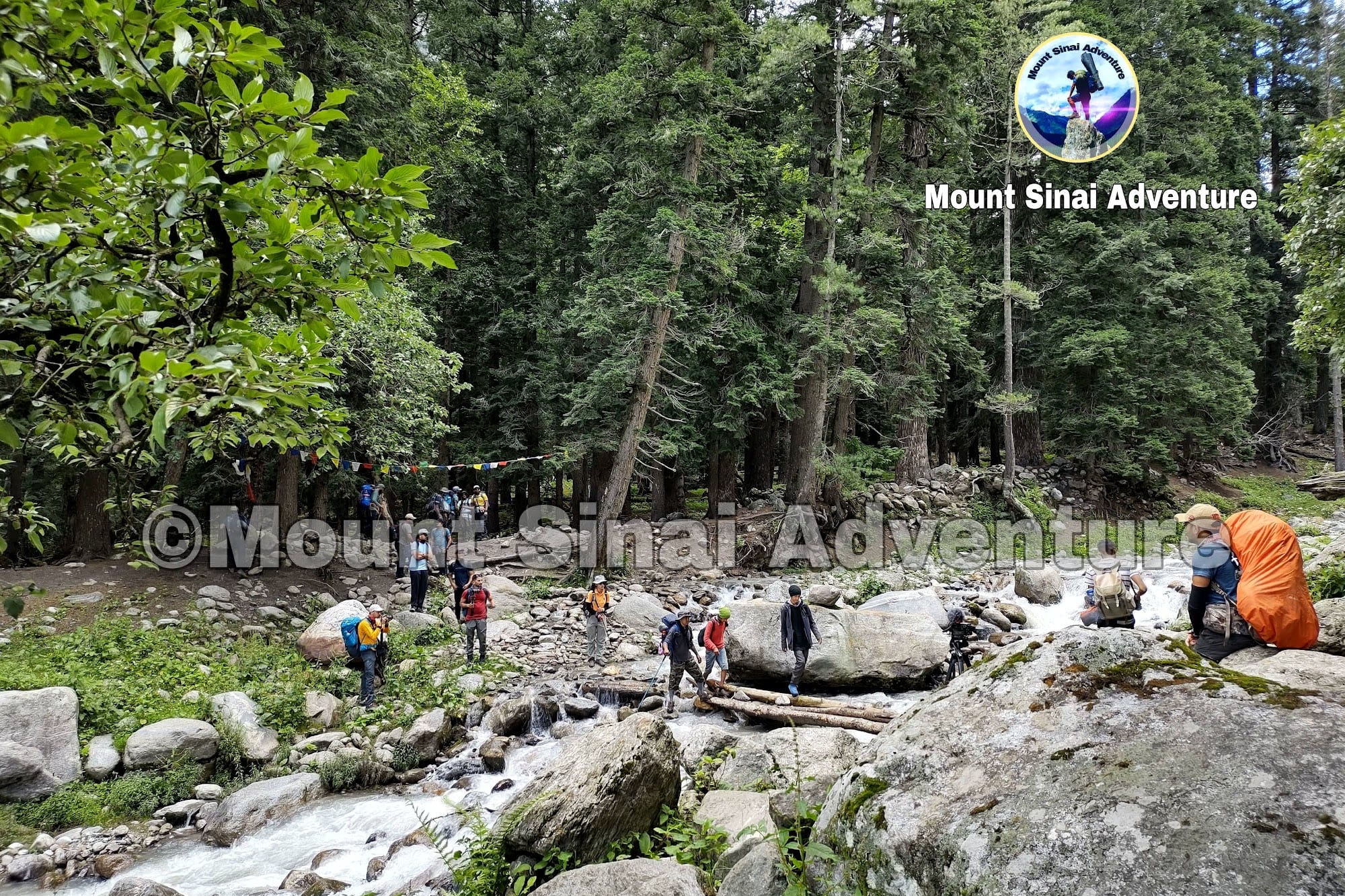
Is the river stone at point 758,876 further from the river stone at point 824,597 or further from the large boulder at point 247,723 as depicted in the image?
the river stone at point 824,597

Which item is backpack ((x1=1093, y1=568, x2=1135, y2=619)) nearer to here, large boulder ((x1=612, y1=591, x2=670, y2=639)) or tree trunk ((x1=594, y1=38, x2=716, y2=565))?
large boulder ((x1=612, y1=591, x2=670, y2=639))

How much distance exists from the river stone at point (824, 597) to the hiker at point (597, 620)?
4.22 meters

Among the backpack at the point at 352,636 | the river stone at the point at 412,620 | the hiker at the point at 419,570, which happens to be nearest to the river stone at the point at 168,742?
the backpack at the point at 352,636

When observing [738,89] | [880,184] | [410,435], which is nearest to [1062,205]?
[880,184]

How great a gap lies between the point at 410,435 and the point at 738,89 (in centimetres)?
1125

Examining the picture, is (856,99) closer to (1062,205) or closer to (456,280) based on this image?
(1062,205)

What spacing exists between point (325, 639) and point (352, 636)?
4.85 ft

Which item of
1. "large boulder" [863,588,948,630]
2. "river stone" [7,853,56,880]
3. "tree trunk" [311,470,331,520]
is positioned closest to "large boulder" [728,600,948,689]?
"large boulder" [863,588,948,630]

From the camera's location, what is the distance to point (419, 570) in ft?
44.2

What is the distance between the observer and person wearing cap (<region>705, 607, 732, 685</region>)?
1038 cm

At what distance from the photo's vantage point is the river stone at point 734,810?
16.1ft

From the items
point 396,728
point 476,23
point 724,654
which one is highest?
point 476,23

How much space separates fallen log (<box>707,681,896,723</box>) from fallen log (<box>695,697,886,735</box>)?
128 millimetres

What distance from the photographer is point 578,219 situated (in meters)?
21.8
